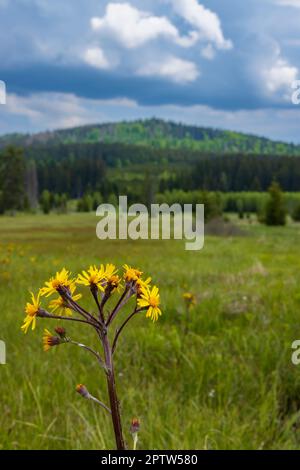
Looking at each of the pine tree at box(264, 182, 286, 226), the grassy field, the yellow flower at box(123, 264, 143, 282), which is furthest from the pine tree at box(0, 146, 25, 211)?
the pine tree at box(264, 182, 286, 226)

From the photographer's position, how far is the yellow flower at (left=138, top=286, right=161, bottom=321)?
1.46 ft

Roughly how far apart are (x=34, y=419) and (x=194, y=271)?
23.1 feet

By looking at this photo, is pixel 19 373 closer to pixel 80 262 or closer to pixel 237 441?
pixel 237 441

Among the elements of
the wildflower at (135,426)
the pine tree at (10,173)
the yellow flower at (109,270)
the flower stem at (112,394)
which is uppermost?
the pine tree at (10,173)

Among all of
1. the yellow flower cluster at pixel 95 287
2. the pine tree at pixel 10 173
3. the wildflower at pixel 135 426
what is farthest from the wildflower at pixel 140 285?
the pine tree at pixel 10 173

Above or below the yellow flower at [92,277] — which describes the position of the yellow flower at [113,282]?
below

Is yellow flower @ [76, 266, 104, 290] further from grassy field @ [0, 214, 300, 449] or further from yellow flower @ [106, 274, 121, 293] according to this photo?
grassy field @ [0, 214, 300, 449]

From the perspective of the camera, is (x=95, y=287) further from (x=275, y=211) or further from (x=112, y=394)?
(x=275, y=211)

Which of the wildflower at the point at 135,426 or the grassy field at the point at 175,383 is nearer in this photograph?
the wildflower at the point at 135,426

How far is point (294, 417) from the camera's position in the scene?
2.81m

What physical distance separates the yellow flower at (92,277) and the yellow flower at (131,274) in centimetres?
3

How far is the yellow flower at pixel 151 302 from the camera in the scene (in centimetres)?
44

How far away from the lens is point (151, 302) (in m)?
0.46

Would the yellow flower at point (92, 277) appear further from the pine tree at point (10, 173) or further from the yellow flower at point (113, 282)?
the pine tree at point (10, 173)
